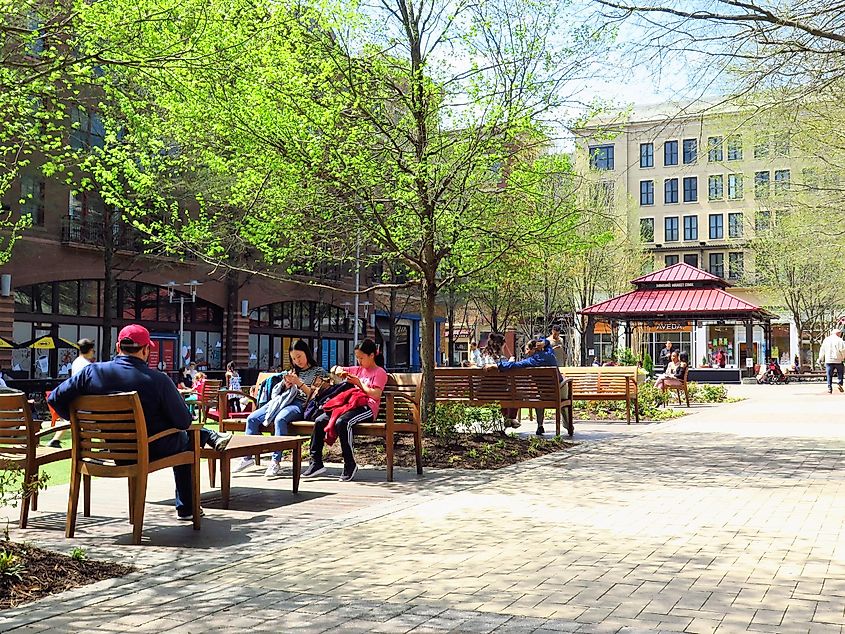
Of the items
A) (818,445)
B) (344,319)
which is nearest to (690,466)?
(818,445)

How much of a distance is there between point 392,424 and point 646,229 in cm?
6659

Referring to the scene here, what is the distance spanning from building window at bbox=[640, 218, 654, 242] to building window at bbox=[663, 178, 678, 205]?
7.04 feet

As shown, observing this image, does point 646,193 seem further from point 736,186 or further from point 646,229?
point 736,186

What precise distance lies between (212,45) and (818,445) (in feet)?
31.0

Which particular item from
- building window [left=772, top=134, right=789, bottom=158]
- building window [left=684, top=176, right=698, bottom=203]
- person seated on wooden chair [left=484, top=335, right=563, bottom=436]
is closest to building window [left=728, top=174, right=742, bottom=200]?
building window [left=684, top=176, right=698, bottom=203]

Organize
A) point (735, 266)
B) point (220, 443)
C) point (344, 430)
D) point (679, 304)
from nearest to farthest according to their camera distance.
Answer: point (220, 443)
point (344, 430)
point (679, 304)
point (735, 266)

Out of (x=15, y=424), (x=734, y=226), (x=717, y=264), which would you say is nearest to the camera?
(x=15, y=424)

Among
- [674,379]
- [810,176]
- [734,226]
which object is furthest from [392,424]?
[734,226]

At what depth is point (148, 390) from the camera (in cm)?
692

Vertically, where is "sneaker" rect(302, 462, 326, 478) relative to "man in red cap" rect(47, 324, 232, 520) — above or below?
below

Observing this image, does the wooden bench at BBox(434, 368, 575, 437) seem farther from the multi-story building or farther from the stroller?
the multi-story building

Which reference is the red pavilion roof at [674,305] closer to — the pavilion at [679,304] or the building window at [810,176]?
the pavilion at [679,304]

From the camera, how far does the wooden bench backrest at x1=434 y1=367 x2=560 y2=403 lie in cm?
1379

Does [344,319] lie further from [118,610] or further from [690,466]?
[118,610]
